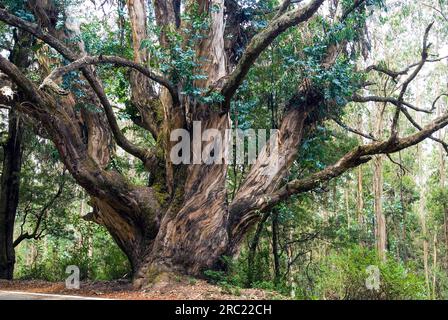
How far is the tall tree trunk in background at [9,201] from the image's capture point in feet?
41.8

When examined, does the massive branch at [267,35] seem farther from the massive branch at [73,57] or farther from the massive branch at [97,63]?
the massive branch at [73,57]

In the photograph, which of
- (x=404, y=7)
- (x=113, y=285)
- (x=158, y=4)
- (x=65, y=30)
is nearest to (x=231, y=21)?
(x=158, y=4)

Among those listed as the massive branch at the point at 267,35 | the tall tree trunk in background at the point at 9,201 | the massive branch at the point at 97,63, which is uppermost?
the massive branch at the point at 267,35

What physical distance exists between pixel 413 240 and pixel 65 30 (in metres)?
24.9

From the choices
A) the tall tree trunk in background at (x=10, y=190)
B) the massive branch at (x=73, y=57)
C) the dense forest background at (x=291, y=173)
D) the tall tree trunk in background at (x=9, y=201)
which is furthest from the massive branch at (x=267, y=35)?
the tall tree trunk in background at (x=9, y=201)

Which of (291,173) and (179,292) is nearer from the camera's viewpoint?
(179,292)

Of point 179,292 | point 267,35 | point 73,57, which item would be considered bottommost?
point 179,292

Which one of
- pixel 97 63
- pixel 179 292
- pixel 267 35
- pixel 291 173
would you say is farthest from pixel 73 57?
pixel 291 173

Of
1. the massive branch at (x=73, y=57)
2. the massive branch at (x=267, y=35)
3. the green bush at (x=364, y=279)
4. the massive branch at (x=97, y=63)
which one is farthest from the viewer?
the green bush at (x=364, y=279)

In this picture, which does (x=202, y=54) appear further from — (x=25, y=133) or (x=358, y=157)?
(x=25, y=133)

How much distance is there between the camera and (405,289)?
27.7ft

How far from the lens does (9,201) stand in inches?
509

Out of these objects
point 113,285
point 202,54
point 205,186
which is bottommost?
point 113,285

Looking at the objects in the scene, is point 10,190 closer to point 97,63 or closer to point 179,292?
point 97,63
